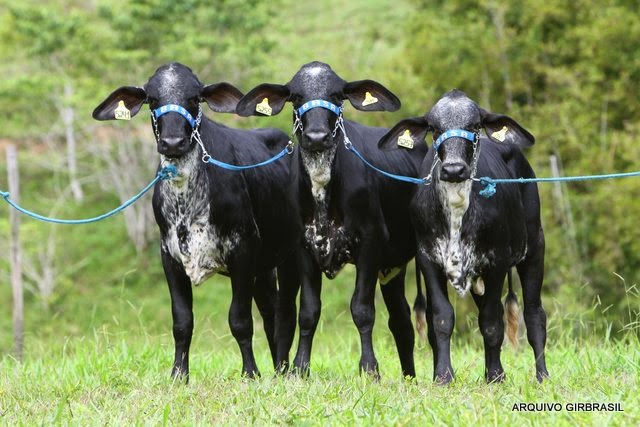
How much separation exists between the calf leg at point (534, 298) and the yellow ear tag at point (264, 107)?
7.13 feet

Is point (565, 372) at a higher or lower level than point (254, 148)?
lower

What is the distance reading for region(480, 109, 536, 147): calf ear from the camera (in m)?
7.12

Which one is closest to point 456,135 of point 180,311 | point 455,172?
point 455,172

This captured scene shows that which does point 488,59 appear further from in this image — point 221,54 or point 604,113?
point 221,54

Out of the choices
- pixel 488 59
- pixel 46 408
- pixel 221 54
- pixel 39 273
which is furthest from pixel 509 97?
pixel 46 408

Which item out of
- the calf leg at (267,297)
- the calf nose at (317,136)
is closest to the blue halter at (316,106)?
the calf nose at (317,136)

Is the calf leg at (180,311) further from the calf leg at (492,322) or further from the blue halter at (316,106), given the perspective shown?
the calf leg at (492,322)

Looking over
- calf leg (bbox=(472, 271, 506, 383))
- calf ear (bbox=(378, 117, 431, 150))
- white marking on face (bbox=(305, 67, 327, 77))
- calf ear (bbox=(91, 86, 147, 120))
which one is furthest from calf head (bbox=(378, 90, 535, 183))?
calf ear (bbox=(91, 86, 147, 120))

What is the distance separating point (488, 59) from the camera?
29.3 meters

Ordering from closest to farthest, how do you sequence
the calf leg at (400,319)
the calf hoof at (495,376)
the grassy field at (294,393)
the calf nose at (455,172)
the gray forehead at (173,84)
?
the grassy field at (294,393) → the calf nose at (455,172) → the calf hoof at (495,376) → the gray forehead at (173,84) → the calf leg at (400,319)

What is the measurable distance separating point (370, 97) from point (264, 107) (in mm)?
775

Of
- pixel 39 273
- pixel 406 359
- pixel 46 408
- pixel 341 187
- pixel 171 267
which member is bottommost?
pixel 39 273

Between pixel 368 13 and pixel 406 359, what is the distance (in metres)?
42.3

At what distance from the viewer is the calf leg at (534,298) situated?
7.34 meters
